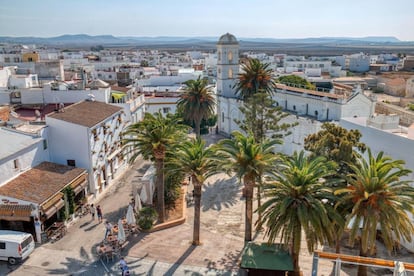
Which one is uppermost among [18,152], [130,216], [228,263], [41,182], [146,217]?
[18,152]

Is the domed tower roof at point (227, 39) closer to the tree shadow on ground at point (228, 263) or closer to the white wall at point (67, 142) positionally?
the white wall at point (67, 142)

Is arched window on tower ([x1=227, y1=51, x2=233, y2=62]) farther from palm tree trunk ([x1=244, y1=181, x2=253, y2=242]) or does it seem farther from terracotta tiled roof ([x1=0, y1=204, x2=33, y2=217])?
terracotta tiled roof ([x1=0, y1=204, x2=33, y2=217])

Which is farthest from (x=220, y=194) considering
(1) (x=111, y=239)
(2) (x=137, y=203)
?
(1) (x=111, y=239)

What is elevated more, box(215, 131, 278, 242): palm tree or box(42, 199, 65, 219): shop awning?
box(215, 131, 278, 242): palm tree

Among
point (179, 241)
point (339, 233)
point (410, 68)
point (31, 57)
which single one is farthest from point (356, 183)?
point (410, 68)

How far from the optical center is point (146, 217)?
26219 mm

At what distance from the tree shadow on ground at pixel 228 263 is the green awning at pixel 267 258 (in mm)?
1627

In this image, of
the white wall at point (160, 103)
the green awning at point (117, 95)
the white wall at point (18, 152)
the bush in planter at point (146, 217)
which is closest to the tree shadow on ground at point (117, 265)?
the bush in planter at point (146, 217)

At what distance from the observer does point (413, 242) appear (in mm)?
23562

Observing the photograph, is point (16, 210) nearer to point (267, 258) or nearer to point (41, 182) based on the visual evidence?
point (41, 182)

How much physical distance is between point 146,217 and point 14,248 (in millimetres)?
8169

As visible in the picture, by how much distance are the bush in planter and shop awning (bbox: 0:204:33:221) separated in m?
6.98

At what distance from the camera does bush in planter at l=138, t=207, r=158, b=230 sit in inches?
1022

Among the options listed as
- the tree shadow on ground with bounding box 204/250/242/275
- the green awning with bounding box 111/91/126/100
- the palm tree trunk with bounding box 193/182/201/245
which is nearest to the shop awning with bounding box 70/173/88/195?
the palm tree trunk with bounding box 193/182/201/245
